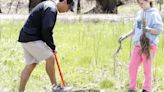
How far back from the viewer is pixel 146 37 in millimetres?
6785

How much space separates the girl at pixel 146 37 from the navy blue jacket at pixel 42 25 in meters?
1.10

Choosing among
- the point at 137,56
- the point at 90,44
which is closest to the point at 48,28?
the point at 137,56

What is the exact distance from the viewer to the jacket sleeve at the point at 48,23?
666 centimetres

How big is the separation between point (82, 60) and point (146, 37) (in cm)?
320

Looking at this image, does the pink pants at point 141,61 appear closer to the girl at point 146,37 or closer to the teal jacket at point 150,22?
the girl at point 146,37

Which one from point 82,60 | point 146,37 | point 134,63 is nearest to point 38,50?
point 134,63

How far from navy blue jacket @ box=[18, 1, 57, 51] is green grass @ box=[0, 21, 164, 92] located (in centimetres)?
112

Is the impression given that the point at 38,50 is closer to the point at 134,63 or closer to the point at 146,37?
the point at 134,63

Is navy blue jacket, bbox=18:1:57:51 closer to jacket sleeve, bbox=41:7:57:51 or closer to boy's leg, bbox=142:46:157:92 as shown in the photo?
jacket sleeve, bbox=41:7:57:51

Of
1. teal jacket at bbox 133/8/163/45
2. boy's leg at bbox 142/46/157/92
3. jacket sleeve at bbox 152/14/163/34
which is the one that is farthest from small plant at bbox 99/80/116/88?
jacket sleeve at bbox 152/14/163/34

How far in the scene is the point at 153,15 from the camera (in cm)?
684

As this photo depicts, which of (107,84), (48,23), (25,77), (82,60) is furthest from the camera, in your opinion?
(82,60)

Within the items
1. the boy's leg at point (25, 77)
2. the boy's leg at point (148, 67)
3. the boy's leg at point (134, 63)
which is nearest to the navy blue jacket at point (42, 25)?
the boy's leg at point (25, 77)

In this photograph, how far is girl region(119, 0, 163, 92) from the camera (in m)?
6.79
